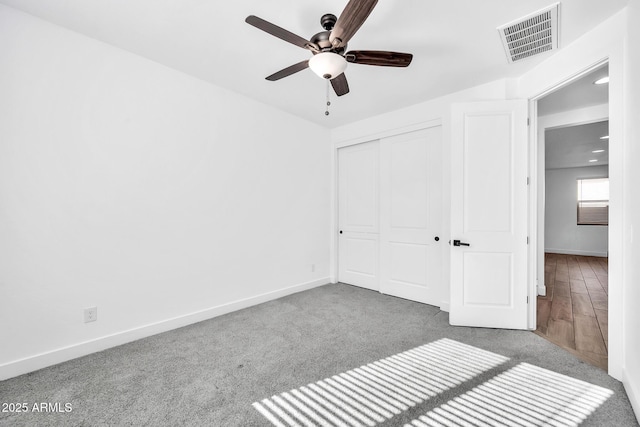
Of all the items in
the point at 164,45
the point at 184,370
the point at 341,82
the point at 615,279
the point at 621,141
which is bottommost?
the point at 184,370

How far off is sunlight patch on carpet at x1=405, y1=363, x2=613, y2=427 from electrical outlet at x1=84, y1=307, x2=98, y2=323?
252cm

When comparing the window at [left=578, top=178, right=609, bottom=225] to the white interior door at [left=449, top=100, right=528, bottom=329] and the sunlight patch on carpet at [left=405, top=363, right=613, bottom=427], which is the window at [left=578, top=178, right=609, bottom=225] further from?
the sunlight patch on carpet at [left=405, top=363, right=613, bottom=427]

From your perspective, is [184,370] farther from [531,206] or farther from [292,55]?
[531,206]

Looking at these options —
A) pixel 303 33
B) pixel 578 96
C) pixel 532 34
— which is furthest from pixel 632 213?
pixel 303 33

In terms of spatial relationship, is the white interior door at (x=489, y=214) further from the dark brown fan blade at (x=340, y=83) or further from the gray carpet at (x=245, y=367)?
the dark brown fan blade at (x=340, y=83)

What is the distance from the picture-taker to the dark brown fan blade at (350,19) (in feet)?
4.71

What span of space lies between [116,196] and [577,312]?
5.05 m

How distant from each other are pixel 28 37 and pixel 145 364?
8.46ft

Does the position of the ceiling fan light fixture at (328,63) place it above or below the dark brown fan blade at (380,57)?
below

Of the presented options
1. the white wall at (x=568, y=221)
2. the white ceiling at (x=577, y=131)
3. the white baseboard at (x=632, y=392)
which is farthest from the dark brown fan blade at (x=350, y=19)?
the white wall at (x=568, y=221)

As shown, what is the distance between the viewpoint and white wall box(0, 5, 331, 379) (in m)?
2.03

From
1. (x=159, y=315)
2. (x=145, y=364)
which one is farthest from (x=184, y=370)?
(x=159, y=315)

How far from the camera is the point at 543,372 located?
2.03m

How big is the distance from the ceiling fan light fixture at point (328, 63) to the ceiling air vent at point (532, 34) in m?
1.31
